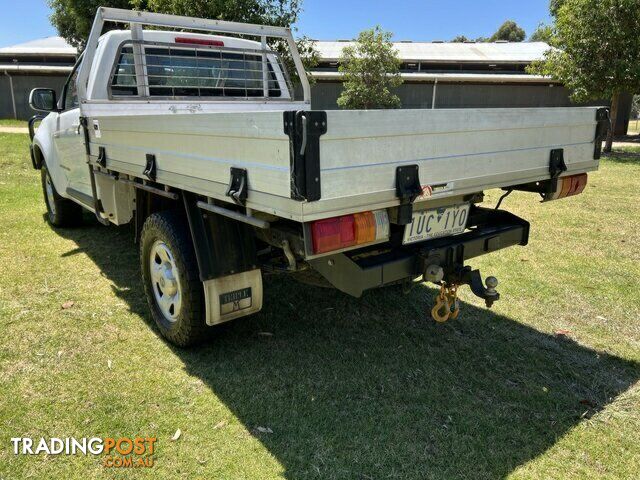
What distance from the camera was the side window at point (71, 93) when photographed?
466 cm

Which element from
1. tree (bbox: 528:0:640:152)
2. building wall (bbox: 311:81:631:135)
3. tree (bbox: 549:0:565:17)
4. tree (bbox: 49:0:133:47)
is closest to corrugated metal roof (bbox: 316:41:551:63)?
building wall (bbox: 311:81:631:135)

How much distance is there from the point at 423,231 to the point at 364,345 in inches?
42.6

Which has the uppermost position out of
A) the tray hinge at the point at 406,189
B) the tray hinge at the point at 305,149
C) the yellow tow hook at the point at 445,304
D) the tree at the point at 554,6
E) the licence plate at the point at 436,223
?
the tree at the point at 554,6

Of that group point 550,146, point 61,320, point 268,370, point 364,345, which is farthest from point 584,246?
point 61,320

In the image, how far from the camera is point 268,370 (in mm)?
3043

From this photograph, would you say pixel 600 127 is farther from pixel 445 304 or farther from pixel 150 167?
pixel 150 167

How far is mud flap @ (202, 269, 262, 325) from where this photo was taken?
9.35ft

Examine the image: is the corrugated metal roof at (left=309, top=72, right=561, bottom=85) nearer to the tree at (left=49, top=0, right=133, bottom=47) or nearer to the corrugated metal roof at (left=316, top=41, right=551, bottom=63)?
the corrugated metal roof at (left=316, top=41, right=551, bottom=63)

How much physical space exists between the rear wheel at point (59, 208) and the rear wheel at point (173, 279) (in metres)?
2.99

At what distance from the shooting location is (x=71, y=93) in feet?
15.7

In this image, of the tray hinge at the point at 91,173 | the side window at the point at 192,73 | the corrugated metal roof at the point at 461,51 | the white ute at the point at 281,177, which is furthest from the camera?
the corrugated metal roof at the point at 461,51

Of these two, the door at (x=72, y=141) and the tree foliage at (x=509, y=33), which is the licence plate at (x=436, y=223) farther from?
the tree foliage at (x=509, y=33)

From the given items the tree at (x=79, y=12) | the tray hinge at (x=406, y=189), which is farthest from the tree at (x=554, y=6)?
the tray hinge at (x=406, y=189)

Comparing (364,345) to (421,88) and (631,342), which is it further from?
(421,88)
